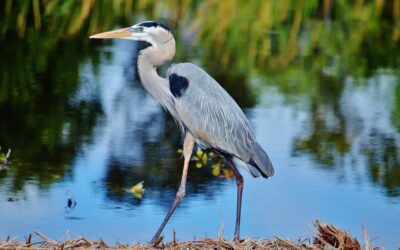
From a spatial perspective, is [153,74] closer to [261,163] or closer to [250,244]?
[261,163]

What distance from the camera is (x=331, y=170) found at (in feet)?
22.3

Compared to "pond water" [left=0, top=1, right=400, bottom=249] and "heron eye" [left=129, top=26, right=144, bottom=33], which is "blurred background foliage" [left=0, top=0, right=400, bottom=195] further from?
"heron eye" [left=129, top=26, right=144, bottom=33]

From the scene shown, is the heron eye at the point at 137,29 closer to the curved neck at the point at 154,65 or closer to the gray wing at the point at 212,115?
the curved neck at the point at 154,65

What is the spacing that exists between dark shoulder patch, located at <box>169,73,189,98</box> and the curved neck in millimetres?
66

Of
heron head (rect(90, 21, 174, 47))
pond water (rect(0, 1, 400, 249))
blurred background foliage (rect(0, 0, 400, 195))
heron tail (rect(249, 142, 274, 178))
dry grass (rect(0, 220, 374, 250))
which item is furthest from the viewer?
blurred background foliage (rect(0, 0, 400, 195))

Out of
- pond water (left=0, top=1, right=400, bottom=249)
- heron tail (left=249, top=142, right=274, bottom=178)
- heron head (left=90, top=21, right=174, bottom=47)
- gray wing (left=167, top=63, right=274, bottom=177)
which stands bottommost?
pond water (left=0, top=1, right=400, bottom=249)

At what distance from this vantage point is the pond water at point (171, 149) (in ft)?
18.7

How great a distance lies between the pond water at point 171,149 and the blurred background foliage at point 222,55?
0.02 meters

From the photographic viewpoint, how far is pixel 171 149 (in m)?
7.04

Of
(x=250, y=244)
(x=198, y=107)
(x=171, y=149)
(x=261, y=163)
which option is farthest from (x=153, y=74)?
(x=171, y=149)

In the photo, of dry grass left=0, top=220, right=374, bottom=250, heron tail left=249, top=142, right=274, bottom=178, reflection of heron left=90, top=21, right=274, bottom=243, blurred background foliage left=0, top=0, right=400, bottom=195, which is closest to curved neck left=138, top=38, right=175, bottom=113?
reflection of heron left=90, top=21, right=274, bottom=243

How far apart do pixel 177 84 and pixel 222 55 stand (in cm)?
415

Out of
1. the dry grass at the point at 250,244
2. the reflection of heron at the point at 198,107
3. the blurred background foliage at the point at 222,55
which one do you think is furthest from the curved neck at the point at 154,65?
the dry grass at the point at 250,244

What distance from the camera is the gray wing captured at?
543 cm
